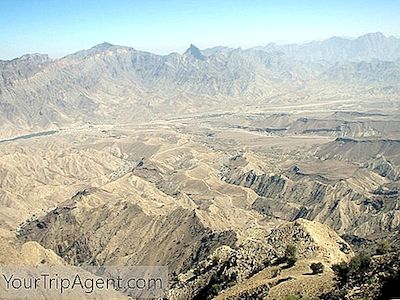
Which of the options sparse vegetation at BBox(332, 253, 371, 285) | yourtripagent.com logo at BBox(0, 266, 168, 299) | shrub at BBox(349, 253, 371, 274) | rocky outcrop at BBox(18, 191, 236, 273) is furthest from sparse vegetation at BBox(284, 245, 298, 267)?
rocky outcrop at BBox(18, 191, 236, 273)

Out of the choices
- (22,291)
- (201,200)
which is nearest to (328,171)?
(201,200)

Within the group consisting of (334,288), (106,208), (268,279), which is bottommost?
(106,208)

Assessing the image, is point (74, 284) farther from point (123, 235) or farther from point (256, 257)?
point (123, 235)

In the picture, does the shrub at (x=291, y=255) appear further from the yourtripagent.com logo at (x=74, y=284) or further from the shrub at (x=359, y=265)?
the yourtripagent.com logo at (x=74, y=284)

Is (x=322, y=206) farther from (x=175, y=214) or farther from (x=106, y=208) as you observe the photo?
(x=106, y=208)

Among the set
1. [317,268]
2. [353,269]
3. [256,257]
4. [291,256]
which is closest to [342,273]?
[353,269]

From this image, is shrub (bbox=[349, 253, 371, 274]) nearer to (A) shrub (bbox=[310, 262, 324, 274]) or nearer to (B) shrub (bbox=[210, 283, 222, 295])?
(A) shrub (bbox=[310, 262, 324, 274])

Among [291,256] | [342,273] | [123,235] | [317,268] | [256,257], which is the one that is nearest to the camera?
[342,273]

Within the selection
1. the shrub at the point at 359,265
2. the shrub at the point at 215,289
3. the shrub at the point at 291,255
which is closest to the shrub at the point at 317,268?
the shrub at the point at 291,255
